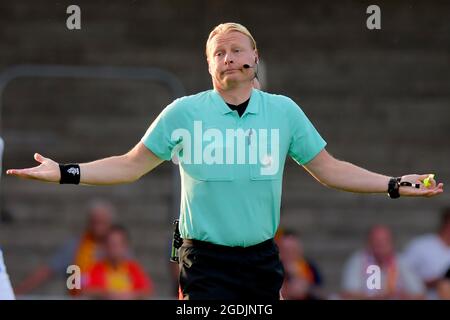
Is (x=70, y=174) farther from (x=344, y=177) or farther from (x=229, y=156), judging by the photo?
(x=344, y=177)

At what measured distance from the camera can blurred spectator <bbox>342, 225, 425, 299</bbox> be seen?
11.3 metres

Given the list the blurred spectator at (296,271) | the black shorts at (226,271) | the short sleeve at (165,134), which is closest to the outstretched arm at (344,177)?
the black shorts at (226,271)

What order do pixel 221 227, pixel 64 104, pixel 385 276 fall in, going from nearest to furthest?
pixel 221 227, pixel 385 276, pixel 64 104

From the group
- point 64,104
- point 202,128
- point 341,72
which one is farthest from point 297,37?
point 202,128

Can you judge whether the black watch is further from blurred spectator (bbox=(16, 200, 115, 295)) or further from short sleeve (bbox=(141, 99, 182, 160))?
blurred spectator (bbox=(16, 200, 115, 295))

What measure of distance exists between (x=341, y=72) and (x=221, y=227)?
7.33 metres

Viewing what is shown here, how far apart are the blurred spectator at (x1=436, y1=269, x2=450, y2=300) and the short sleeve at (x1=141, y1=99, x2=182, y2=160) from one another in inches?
187

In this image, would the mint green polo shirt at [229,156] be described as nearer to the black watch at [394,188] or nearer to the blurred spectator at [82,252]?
the black watch at [394,188]

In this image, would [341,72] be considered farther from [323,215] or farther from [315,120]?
[323,215]

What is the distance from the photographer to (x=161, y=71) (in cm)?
1326

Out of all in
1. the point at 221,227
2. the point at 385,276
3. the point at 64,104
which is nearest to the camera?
the point at 221,227

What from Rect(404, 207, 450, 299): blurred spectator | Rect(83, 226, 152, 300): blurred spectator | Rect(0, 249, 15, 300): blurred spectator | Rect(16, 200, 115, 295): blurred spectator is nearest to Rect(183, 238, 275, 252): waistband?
Rect(0, 249, 15, 300): blurred spectator

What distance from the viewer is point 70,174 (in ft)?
21.4
